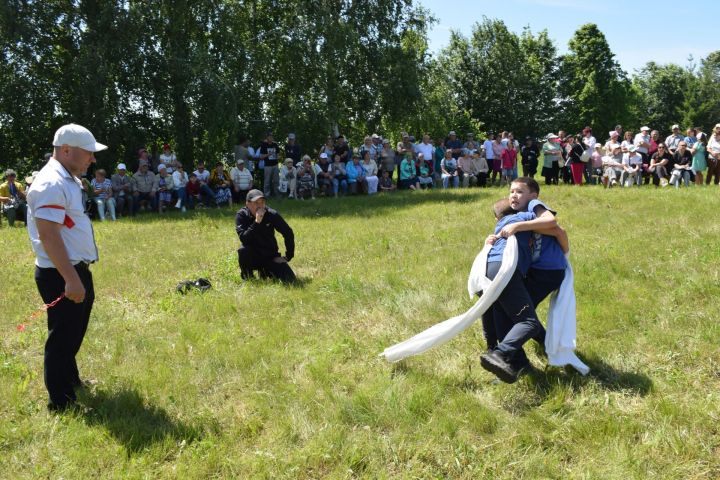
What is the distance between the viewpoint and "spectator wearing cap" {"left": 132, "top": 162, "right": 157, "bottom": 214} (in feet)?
55.5

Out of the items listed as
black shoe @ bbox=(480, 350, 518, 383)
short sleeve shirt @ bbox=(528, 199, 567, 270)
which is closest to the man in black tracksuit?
short sleeve shirt @ bbox=(528, 199, 567, 270)

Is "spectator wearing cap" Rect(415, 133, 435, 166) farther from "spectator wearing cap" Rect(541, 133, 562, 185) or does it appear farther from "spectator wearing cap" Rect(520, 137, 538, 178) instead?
"spectator wearing cap" Rect(541, 133, 562, 185)

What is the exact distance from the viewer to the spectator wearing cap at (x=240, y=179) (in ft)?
59.2

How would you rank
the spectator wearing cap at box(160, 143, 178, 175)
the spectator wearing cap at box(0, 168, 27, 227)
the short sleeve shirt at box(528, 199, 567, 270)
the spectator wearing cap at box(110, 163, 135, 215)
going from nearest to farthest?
the short sleeve shirt at box(528, 199, 567, 270) < the spectator wearing cap at box(0, 168, 27, 227) < the spectator wearing cap at box(110, 163, 135, 215) < the spectator wearing cap at box(160, 143, 178, 175)

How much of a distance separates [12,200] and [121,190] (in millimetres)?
2646

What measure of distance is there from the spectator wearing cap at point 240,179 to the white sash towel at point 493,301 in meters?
13.8

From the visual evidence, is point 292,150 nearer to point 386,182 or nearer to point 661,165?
point 386,182

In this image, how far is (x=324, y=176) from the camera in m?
18.8

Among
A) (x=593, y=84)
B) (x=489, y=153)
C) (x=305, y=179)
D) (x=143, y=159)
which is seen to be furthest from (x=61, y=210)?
(x=593, y=84)

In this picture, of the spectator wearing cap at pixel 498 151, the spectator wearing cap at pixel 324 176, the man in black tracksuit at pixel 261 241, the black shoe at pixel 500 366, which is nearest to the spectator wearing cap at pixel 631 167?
the spectator wearing cap at pixel 498 151

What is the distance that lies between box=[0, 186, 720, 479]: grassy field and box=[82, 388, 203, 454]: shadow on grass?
0.02 m

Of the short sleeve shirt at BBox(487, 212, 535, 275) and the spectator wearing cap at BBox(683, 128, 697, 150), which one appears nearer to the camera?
the short sleeve shirt at BBox(487, 212, 535, 275)

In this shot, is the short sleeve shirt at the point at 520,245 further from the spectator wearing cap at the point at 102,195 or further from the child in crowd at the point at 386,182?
the child in crowd at the point at 386,182

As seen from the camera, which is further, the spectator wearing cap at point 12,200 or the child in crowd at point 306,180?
the child in crowd at point 306,180
